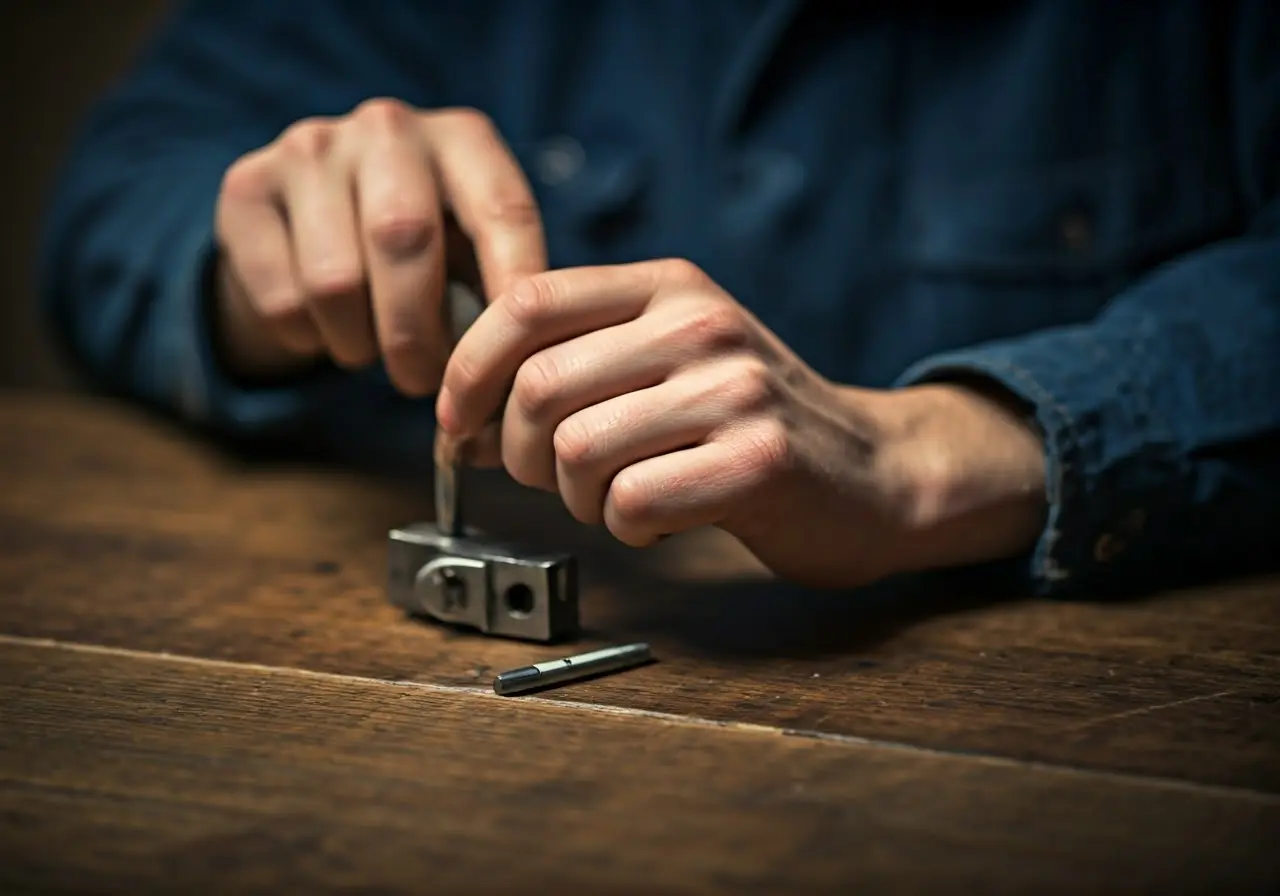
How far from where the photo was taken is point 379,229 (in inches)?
29.5

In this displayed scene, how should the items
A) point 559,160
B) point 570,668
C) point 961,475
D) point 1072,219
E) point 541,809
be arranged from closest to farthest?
1. point 541,809
2. point 570,668
3. point 961,475
4. point 1072,219
5. point 559,160

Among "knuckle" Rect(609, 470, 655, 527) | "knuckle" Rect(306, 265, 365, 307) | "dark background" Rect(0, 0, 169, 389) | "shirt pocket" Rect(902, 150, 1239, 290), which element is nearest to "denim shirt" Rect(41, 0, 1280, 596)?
"shirt pocket" Rect(902, 150, 1239, 290)

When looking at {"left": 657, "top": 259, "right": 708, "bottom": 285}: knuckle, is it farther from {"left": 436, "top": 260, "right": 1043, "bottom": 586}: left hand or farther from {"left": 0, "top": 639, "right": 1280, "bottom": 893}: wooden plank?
{"left": 0, "top": 639, "right": 1280, "bottom": 893}: wooden plank

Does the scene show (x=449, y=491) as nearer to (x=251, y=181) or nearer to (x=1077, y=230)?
(x=251, y=181)

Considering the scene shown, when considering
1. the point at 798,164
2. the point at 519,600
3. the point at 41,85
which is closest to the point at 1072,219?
the point at 798,164

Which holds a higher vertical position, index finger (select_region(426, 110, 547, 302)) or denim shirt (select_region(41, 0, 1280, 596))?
denim shirt (select_region(41, 0, 1280, 596))

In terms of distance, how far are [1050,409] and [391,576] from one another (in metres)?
0.36

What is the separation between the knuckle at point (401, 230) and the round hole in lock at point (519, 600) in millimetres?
194

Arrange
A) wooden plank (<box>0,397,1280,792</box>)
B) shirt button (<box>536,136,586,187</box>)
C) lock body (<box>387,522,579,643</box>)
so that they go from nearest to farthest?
1. wooden plank (<box>0,397,1280,792</box>)
2. lock body (<box>387,522,579,643</box>)
3. shirt button (<box>536,136,586,187</box>)

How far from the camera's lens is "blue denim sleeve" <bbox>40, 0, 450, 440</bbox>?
3.50 ft

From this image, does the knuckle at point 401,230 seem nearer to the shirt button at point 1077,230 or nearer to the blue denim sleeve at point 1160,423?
the blue denim sleeve at point 1160,423

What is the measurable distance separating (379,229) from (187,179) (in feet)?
1.51

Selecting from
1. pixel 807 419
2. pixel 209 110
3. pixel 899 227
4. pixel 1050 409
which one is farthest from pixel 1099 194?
pixel 209 110

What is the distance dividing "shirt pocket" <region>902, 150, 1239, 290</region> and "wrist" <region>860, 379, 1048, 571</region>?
1.18ft
